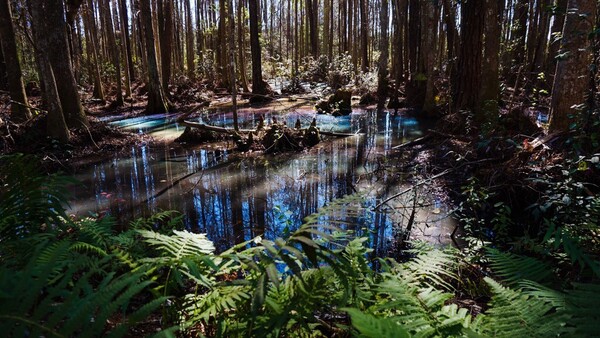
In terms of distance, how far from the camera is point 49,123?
940cm

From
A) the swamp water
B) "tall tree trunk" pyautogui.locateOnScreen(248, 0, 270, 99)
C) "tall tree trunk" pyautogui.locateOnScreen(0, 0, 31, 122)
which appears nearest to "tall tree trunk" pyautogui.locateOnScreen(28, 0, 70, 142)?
"tall tree trunk" pyautogui.locateOnScreen(0, 0, 31, 122)

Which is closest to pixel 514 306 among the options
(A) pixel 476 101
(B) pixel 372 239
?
(B) pixel 372 239

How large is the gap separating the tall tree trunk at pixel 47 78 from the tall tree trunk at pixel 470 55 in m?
9.93

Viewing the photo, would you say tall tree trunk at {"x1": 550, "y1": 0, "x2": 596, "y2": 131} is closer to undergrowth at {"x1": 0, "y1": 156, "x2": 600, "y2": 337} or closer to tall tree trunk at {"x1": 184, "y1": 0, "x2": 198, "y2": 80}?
undergrowth at {"x1": 0, "y1": 156, "x2": 600, "y2": 337}

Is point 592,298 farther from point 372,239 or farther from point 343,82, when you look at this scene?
point 343,82

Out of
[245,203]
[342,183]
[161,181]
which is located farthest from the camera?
[161,181]

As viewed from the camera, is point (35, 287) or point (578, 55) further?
point (578, 55)

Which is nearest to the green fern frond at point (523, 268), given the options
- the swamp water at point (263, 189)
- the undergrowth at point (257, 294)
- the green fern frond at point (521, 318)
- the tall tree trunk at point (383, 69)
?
the undergrowth at point (257, 294)

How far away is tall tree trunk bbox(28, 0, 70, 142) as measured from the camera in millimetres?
8953

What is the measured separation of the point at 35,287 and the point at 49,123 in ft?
33.1

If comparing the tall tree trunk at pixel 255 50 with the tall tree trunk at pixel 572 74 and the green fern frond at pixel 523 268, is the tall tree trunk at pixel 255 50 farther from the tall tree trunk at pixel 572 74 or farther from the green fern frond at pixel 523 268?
the green fern frond at pixel 523 268

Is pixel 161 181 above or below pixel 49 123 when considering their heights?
below

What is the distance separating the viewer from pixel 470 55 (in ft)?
31.9

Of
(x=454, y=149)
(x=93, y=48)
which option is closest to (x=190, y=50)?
(x=93, y=48)
